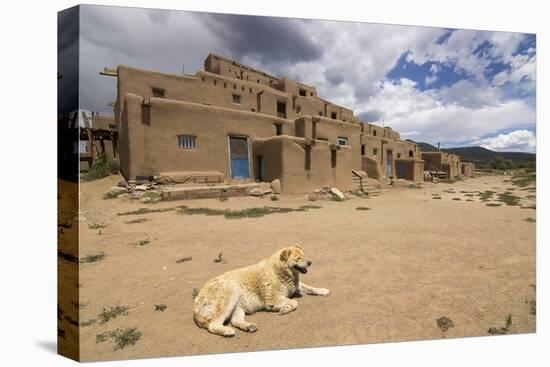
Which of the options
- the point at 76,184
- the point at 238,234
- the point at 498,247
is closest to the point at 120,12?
the point at 76,184

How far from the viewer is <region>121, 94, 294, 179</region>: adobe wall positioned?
11.8 m

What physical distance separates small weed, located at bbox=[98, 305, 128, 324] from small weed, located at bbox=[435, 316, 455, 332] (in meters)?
3.70

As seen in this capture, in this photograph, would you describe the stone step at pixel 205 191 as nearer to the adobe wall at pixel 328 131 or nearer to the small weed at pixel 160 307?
the adobe wall at pixel 328 131

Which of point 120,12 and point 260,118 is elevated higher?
point 260,118

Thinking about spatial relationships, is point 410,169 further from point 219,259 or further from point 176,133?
point 219,259

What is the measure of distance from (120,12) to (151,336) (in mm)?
3925

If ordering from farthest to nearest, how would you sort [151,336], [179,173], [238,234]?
[179,173]
[238,234]
[151,336]

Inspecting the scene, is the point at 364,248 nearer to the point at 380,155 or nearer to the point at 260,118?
the point at 260,118

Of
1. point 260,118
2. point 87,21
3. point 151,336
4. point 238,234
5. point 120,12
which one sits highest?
point 260,118

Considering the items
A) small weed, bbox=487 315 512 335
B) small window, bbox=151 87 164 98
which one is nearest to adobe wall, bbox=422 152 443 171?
small window, bbox=151 87 164 98

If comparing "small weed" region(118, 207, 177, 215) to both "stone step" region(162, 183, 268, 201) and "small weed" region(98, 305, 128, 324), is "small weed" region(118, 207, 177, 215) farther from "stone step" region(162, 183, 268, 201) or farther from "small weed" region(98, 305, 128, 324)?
"small weed" region(98, 305, 128, 324)


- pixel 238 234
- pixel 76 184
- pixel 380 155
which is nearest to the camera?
pixel 76 184

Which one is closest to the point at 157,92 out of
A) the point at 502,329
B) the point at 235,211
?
the point at 235,211

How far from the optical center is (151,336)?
2680mm
